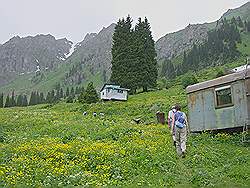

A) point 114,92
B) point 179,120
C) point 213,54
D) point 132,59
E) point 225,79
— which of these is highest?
point 213,54

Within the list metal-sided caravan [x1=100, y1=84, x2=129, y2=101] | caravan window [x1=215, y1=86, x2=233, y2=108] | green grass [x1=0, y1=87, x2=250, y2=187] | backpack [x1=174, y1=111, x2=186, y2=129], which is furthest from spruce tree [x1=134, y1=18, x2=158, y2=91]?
backpack [x1=174, y1=111, x2=186, y2=129]

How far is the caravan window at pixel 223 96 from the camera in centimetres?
2452

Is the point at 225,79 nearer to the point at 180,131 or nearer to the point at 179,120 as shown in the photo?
the point at 179,120

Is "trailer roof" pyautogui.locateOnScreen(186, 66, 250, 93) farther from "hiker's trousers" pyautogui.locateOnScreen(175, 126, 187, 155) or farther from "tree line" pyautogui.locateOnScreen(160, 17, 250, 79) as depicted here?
"tree line" pyautogui.locateOnScreen(160, 17, 250, 79)

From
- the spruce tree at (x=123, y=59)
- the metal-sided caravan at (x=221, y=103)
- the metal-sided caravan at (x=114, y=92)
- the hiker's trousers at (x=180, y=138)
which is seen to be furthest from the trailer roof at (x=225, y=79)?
the spruce tree at (x=123, y=59)

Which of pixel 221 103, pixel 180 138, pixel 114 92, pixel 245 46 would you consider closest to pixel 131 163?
pixel 180 138

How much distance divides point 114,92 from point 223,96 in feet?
165

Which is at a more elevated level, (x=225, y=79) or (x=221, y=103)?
(x=225, y=79)

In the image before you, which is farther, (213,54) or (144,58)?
(213,54)

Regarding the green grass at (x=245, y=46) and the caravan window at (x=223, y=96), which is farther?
the green grass at (x=245, y=46)

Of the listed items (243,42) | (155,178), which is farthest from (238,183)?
(243,42)

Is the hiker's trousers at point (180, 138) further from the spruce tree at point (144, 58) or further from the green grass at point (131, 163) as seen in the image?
the spruce tree at point (144, 58)

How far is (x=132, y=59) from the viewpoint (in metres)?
81.0

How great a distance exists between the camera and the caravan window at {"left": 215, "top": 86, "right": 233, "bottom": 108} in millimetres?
24516
